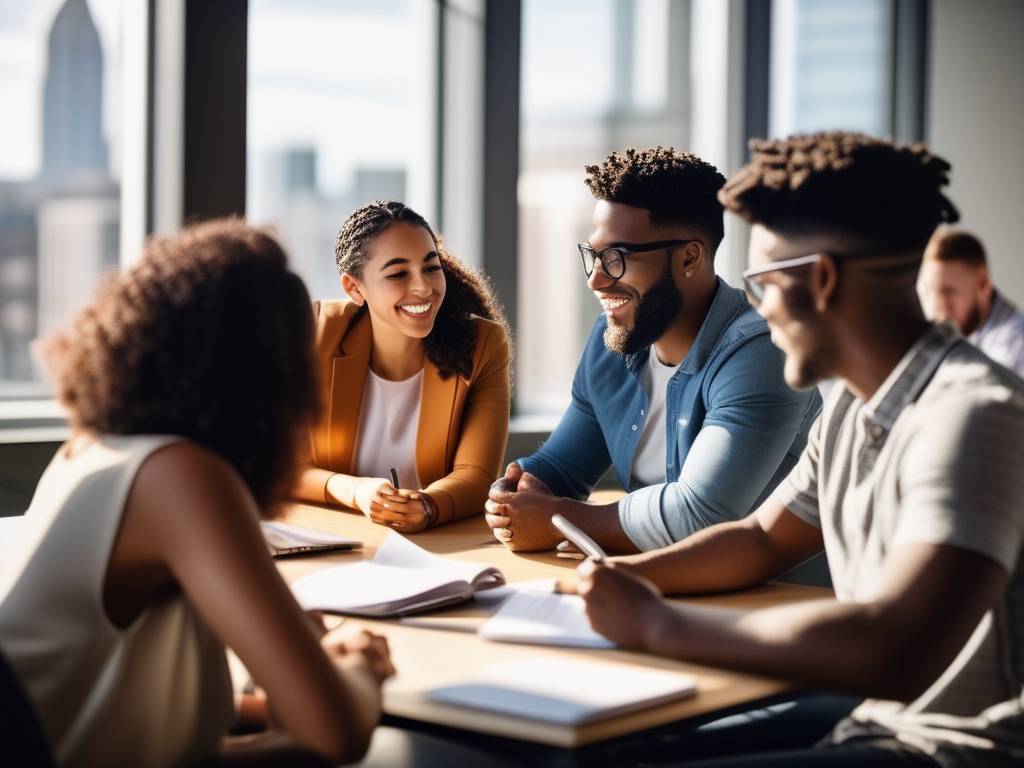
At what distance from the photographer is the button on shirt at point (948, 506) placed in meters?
1.43

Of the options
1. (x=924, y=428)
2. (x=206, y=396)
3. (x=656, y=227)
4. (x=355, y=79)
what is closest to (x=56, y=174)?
(x=355, y=79)

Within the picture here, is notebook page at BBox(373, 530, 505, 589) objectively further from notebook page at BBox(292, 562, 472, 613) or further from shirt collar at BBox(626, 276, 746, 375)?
shirt collar at BBox(626, 276, 746, 375)

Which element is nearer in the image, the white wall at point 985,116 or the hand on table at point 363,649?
the hand on table at point 363,649

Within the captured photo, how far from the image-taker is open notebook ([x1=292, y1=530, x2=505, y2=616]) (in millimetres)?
1823

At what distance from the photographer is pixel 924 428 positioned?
1518mm

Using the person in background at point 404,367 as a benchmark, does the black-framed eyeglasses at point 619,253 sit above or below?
above

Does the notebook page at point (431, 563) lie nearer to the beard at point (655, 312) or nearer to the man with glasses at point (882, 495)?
the man with glasses at point (882, 495)

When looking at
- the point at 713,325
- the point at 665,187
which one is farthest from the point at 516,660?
the point at 665,187

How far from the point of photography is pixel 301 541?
2.30 m

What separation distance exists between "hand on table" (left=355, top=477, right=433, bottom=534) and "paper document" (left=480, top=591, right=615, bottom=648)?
75 cm

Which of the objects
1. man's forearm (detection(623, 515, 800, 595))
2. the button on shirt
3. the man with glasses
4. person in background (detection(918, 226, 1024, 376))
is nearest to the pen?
man's forearm (detection(623, 515, 800, 595))

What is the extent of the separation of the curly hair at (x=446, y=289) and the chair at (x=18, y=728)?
6.83 ft

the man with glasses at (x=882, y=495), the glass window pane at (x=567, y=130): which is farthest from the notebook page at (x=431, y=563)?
the glass window pane at (x=567, y=130)

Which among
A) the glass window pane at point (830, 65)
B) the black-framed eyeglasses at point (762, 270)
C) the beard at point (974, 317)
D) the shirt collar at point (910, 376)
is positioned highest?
the glass window pane at point (830, 65)
